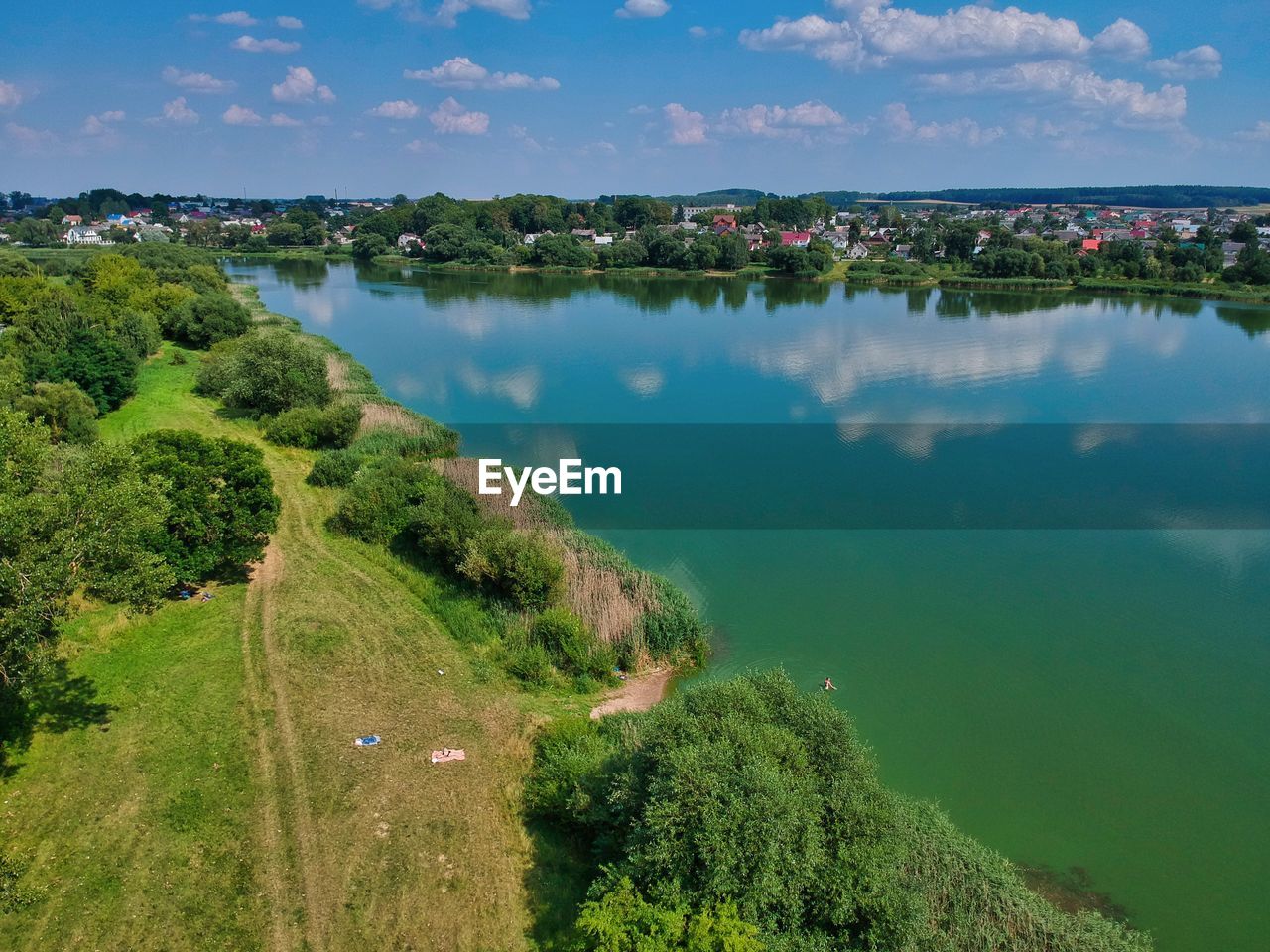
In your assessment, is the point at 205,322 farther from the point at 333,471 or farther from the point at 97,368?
the point at 333,471

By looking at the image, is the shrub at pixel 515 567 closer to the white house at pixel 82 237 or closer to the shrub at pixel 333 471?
the shrub at pixel 333 471

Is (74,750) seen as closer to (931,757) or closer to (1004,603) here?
(931,757)

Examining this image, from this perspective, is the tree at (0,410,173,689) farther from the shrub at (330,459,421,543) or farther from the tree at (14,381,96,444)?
the tree at (14,381,96,444)

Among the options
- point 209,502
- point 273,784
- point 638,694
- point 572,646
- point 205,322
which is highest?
point 205,322

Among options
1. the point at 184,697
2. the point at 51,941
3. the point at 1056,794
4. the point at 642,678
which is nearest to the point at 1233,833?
the point at 1056,794

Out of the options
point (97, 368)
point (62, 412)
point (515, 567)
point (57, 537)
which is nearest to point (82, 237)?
point (97, 368)

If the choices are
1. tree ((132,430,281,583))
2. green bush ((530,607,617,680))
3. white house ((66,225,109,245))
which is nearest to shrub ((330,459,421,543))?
tree ((132,430,281,583))
